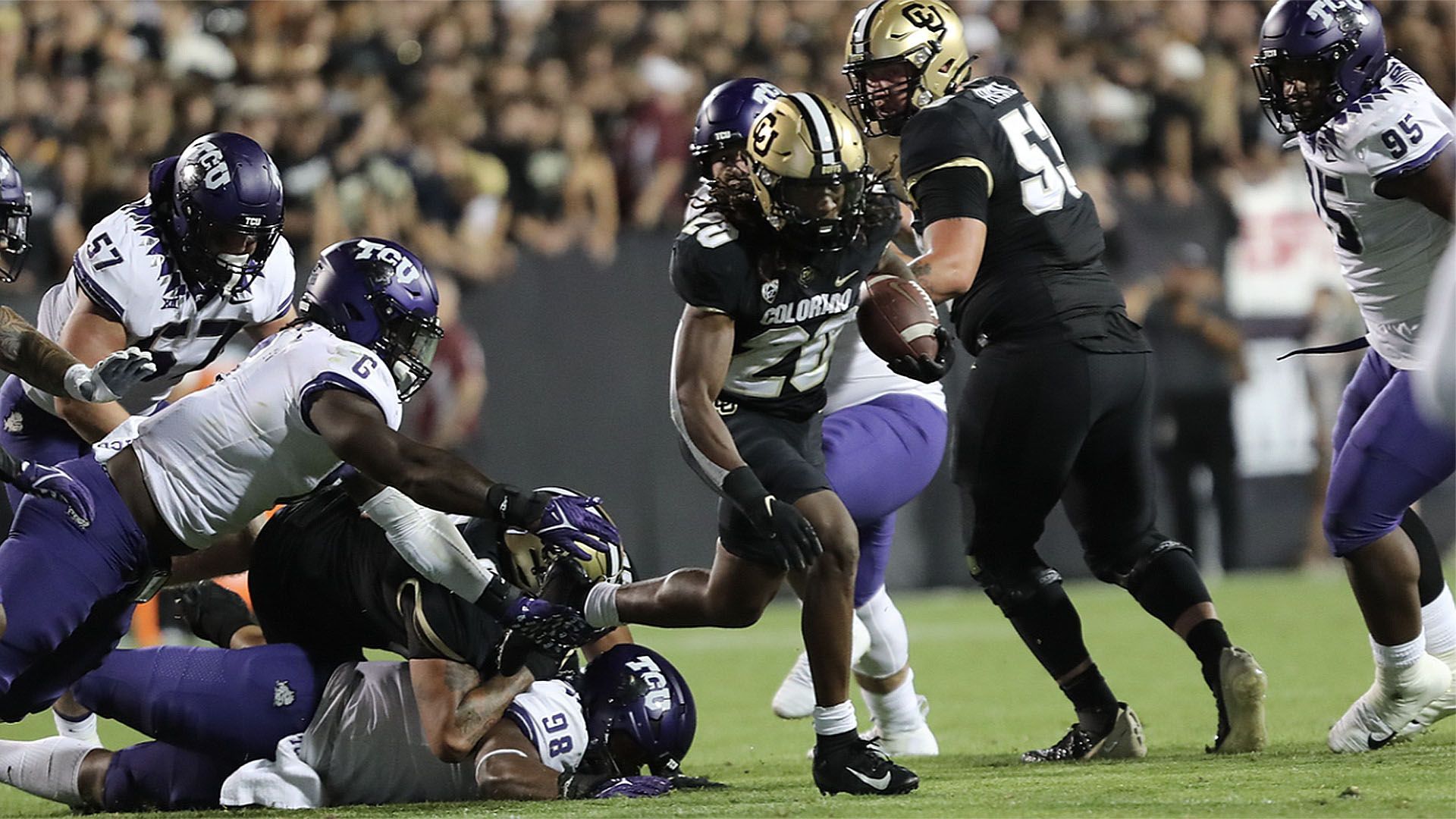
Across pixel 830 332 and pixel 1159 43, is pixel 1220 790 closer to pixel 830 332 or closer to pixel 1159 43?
pixel 830 332

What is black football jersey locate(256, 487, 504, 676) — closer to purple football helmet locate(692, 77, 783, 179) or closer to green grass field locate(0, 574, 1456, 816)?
green grass field locate(0, 574, 1456, 816)

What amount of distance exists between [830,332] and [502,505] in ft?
3.70

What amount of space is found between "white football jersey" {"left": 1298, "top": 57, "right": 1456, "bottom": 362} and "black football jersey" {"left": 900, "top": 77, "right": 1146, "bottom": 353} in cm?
66

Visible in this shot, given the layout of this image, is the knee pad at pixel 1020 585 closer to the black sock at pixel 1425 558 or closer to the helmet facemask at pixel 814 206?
the black sock at pixel 1425 558

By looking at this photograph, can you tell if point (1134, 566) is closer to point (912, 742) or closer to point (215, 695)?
point (912, 742)

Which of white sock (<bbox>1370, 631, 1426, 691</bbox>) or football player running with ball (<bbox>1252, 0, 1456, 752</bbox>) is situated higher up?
football player running with ball (<bbox>1252, 0, 1456, 752</bbox>)

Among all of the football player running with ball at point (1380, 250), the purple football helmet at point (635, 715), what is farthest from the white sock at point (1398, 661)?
the purple football helmet at point (635, 715)

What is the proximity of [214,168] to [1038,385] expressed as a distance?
7.96ft

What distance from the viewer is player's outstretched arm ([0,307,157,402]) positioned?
17.1ft

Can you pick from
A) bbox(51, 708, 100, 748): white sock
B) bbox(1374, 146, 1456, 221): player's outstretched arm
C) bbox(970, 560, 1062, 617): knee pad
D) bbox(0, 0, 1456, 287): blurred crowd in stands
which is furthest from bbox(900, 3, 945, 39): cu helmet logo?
bbox(0, 0, 1456, 287): blurred crowd in stands

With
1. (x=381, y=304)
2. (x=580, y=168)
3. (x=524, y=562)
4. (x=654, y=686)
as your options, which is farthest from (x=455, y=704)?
(x=580, y=168)

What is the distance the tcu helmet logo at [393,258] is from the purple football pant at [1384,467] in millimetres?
2624

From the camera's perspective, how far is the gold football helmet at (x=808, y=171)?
15.9ft

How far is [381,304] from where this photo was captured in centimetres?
504
